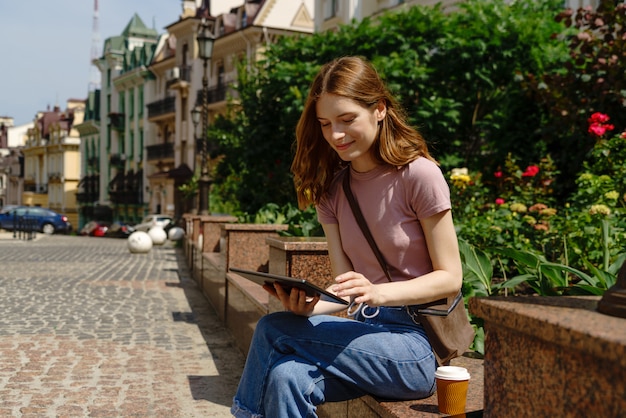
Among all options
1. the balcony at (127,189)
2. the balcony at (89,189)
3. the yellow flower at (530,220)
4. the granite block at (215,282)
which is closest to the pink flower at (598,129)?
the yellow flower at (530,220)

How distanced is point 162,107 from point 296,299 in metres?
51.8

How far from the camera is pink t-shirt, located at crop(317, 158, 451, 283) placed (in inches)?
114

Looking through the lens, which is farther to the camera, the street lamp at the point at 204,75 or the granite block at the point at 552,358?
the street lamp at the point at 204,75

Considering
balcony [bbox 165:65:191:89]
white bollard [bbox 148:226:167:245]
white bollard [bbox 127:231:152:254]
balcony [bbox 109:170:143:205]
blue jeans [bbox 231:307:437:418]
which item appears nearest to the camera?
blue jeans [bbox 231:307:437:418]

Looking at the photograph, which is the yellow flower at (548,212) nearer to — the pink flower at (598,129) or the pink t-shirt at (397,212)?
the pink flower at (598,129)

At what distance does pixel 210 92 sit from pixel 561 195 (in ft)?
120

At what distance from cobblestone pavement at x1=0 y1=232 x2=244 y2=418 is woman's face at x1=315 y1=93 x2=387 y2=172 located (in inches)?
99.1

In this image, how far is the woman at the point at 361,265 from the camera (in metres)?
2.76

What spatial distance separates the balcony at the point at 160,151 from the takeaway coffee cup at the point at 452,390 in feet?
164

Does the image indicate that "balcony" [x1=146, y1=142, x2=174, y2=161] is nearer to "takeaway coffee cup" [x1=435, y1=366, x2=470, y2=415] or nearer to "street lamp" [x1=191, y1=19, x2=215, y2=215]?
"street lamp" [x1=191, y1=19, x2=215, y2=215]

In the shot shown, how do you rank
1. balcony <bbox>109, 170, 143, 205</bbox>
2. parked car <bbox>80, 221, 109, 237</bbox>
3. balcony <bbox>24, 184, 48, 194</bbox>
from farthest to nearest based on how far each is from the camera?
balcony <bbox>24, 184, 48, 194</bbox>, balcony <bbox>109, 170, 143, 205</bbox>, parked car <bbox>80, 221, 109, 237</bbox>

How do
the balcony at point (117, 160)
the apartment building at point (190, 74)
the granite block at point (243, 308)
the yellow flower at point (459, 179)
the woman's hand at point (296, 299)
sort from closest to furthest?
the woman's hand at point (296, 299)
the granite block at point (243, 308)
the yellow flower at point (459, 179)
the apartment building at point (190, 74)
the balcony at point (117, 160)

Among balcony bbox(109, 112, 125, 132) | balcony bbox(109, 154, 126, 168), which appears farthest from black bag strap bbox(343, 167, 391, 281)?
balcony bbox(109, 112, 125, 132)

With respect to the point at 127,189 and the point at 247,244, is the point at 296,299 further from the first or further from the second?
the point at 127,189
